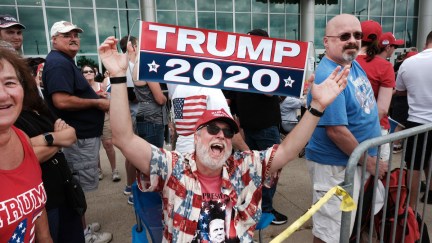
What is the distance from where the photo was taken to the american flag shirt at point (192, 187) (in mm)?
1737

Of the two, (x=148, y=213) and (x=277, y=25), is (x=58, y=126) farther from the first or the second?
(x=277, y=25)

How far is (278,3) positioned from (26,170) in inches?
787

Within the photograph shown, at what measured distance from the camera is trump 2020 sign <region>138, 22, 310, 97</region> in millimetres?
1858

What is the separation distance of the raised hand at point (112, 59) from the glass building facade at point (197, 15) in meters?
14.4

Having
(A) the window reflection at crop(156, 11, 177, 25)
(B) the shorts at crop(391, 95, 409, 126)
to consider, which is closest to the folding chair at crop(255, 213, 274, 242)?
(B) the shorts at crop(391, 95, 409, 126)

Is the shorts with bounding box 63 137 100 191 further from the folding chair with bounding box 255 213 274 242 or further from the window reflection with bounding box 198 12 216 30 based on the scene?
the window reflection with bounding box 198 12 216 30

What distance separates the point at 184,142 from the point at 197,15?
Result: 1684cm

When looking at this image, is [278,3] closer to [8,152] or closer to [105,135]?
[105,135]

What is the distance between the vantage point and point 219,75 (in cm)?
193

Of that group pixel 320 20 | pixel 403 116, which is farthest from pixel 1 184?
pixel 320 20

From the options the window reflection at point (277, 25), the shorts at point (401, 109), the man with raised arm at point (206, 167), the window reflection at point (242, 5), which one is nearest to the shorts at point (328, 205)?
the man with raised arm at point (206, 167)

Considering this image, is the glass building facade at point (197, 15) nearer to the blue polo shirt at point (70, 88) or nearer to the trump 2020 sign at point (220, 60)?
the blue polo shirt at point (70, 88)

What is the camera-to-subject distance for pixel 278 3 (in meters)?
19.5

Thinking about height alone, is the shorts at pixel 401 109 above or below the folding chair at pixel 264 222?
above
